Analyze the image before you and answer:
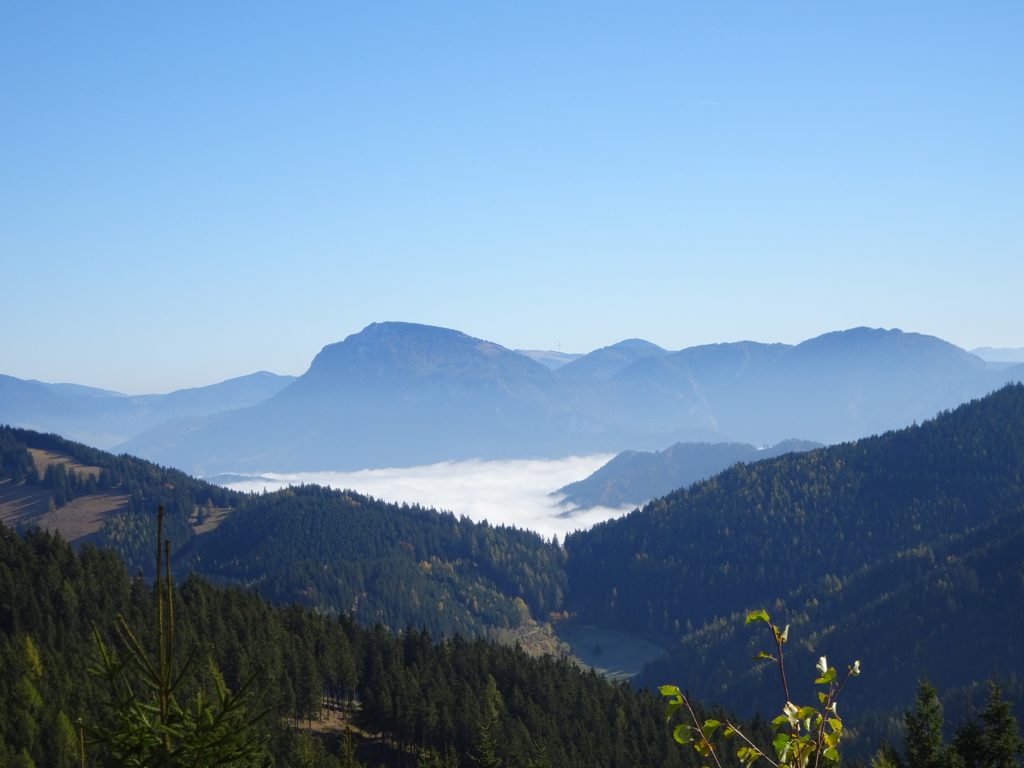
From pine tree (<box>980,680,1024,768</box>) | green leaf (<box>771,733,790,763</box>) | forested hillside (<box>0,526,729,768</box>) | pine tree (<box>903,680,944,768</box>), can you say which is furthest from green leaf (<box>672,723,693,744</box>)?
forested hillside (<box>0,526,729,768</box>)

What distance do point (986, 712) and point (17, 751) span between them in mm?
94624

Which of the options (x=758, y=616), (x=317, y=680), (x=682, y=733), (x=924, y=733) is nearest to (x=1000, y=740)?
(x=924, y=733)

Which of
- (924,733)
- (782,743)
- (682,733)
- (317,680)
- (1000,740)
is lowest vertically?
(317,680)

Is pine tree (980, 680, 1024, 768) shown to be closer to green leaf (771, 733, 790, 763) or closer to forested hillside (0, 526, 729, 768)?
green leaf (771, 733, 790, 763)

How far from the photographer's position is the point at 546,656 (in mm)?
176125

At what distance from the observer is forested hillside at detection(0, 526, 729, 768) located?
113125mm

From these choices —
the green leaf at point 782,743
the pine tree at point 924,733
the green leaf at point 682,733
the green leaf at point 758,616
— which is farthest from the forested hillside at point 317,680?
the green leaf at point 758,616

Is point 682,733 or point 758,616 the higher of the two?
point 758,616

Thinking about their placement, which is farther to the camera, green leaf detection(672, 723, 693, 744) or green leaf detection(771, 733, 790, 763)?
green leaf detection(672, 723, 693, 744)

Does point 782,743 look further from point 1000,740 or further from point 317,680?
point 317,680

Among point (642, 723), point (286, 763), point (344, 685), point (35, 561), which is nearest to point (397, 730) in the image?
point (344, 685)

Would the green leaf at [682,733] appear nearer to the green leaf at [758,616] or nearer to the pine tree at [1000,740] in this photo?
the green leaf at [758,616]

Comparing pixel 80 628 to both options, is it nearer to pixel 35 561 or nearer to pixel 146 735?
pixel 35 561

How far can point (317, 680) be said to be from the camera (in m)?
136
